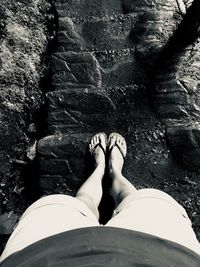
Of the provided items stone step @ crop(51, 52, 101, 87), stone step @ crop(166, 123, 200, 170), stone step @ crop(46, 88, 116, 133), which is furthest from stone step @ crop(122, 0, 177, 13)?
stone step @ crop(166, 123, 200, 170)

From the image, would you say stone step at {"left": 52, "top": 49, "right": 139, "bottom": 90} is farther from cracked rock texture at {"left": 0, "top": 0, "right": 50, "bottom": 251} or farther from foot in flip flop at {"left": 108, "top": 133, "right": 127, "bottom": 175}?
foot in flip flop at {"left": 108, "top": 133, "right": 127, "bottom": 175}

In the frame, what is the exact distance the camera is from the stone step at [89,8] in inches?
141

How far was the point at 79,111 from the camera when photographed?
314 centimetres

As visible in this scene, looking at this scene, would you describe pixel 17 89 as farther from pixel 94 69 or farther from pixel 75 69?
pixel 94 69

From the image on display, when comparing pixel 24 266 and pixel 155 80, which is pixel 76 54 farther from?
pixel 24 266

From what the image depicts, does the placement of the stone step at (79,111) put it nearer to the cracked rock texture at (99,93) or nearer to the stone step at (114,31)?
the cracked rock texture at (99,93)

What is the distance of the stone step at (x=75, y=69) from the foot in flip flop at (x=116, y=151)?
475 mm

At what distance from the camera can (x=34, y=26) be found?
3.62m

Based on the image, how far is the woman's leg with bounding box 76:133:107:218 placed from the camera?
240 centimetres

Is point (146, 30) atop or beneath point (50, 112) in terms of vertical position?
atop

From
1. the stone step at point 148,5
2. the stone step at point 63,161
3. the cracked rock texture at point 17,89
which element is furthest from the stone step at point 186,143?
the stone step at point 148,5

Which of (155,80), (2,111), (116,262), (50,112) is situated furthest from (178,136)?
(116,262)

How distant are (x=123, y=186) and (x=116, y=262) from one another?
1292mm

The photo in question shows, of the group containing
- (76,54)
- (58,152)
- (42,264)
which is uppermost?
(42,264)
